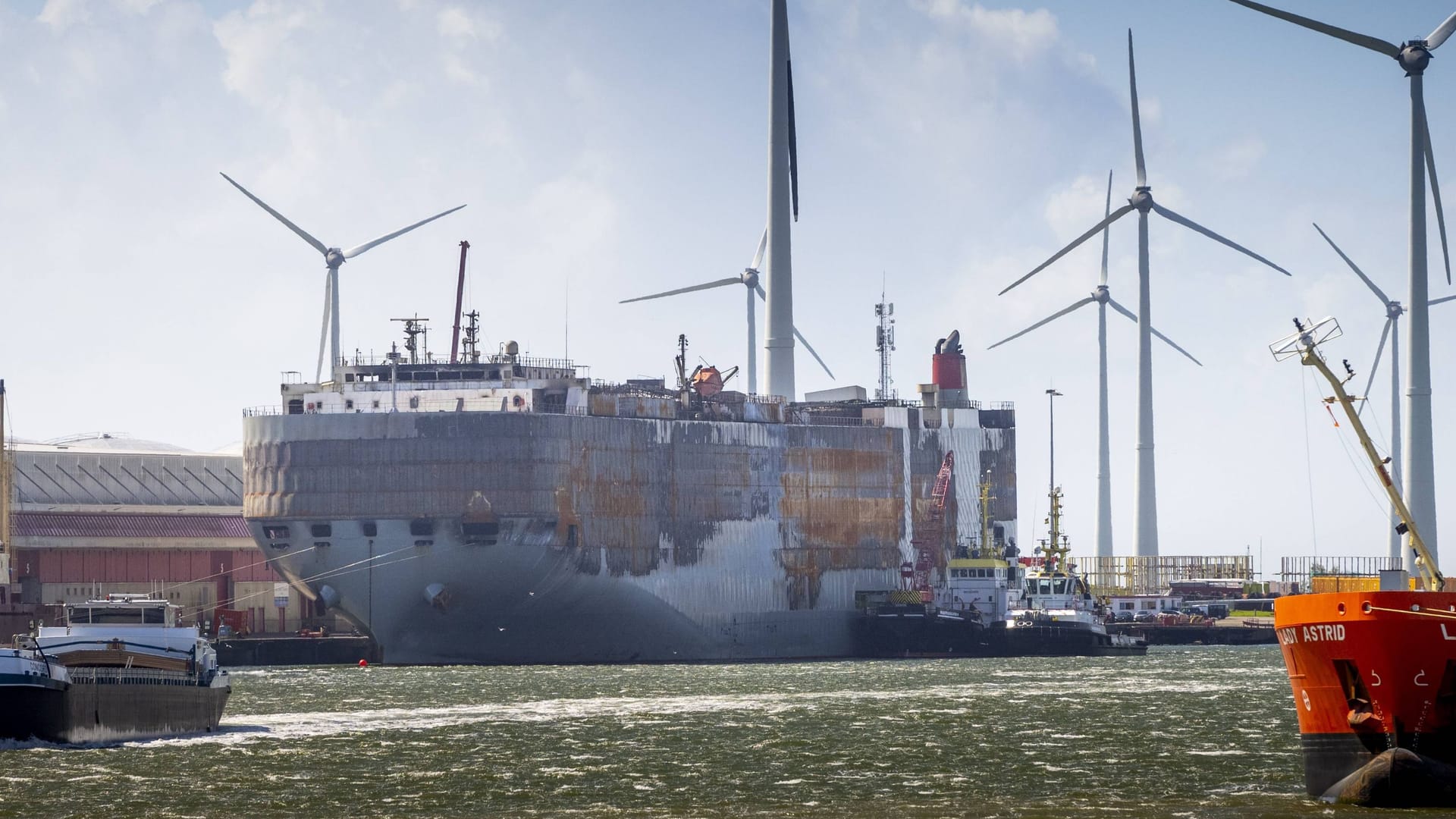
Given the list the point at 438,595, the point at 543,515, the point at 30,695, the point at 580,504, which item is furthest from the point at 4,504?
the point at 30,695

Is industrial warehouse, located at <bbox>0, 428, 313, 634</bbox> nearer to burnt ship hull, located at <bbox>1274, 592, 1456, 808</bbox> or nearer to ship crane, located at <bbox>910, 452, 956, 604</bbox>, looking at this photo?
ship crane, located at <bbox>910, 452, 956, 604</bbox>

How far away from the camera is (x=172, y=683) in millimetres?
79688

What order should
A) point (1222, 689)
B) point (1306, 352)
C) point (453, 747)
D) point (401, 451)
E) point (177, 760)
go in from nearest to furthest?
point (1306, 352) → point (177, 760) → point (453, 747) → point (1222, 689) → point (401, 451)

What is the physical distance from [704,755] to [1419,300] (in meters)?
70.0

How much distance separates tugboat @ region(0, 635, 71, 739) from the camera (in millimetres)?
70688

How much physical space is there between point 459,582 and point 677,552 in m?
19.7

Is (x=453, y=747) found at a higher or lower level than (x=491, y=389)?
lower

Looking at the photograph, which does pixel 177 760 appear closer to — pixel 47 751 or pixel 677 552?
pixel 47 751

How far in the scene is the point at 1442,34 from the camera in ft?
434

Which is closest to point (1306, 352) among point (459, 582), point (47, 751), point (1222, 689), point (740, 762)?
point (740, 762)

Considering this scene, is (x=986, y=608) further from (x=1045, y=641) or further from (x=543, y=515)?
(x=543, y=515)

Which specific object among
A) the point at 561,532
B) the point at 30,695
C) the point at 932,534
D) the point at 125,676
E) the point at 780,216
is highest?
the point at 780,216

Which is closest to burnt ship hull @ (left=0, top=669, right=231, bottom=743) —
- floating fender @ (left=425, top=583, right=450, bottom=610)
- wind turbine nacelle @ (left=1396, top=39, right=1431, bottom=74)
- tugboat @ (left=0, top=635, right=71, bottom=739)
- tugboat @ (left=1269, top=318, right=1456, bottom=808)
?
tugboat @ (left=0, top=635, right=71, bottom=739)

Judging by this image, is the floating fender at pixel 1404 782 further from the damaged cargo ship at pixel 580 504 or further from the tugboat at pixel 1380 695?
the damaged cargo ship at pixel 580 504
